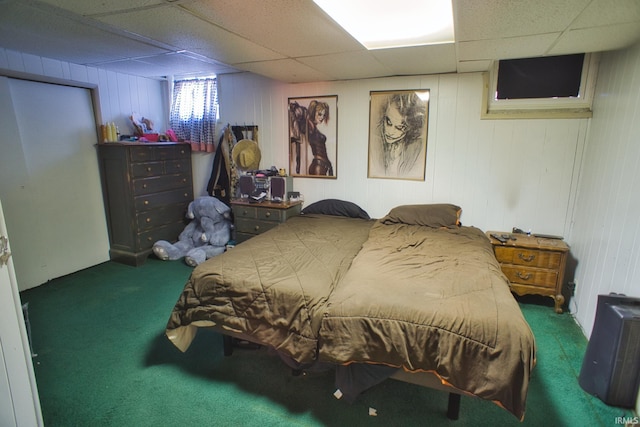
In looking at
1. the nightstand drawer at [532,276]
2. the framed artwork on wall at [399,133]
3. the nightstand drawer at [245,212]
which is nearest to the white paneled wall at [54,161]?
the nightstand drawer at [245,212]

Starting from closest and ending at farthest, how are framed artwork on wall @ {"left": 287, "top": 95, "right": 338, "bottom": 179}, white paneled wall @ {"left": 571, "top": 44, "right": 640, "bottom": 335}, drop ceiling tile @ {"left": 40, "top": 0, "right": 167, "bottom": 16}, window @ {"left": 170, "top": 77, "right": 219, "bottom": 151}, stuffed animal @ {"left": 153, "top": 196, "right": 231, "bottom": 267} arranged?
drop ceiling tile @ {"left": 40, "top": 0, "right": 167, "bottom": 16} < white paneled wall @ {"left": 571, "top": 44, "right": 640, "bottom": 335} < framed artwork on wall @ {"left": 287, "top": 95, "right": 338, "bottom": 179} < stuffed animal @ {"left": 153, "top": 196, "right": 231, "bottom": 267} < window @ {"left": 170, "top": 77, "right": 219, "bottom": 151}

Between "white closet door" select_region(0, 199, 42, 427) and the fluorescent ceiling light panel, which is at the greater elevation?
the fluorescent ceiling light panel

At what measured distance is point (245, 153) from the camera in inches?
163

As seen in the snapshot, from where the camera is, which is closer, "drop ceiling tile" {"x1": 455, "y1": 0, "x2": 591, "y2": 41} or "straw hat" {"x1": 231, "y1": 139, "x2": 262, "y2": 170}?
"drop ceiling tile" {"x1": 455, "y1": 0, "x2": 591, "y2": 41}

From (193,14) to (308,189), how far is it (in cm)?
242

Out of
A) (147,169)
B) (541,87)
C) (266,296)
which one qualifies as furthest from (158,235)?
(541,87)

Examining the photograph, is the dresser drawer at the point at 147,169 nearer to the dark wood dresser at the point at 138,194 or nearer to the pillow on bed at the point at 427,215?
the dark wood dresser at the point at 138,194

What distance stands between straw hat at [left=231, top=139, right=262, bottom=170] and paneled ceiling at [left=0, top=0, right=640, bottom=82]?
99cm

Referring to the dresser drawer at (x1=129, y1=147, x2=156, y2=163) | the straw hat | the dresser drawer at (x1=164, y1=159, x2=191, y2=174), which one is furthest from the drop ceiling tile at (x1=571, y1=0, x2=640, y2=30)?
the dresser drawer at (x1=164, y1=159, x2=191, y2=174)

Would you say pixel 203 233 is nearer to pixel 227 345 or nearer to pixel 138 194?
pixel 138 194

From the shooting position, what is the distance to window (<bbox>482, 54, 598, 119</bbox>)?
2.88 m

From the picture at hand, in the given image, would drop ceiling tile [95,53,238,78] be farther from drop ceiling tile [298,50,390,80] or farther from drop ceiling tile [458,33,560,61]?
drop ceiling tile [458,33,560,61]

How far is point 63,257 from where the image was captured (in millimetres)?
3686

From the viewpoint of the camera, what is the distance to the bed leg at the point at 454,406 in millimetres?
1787
